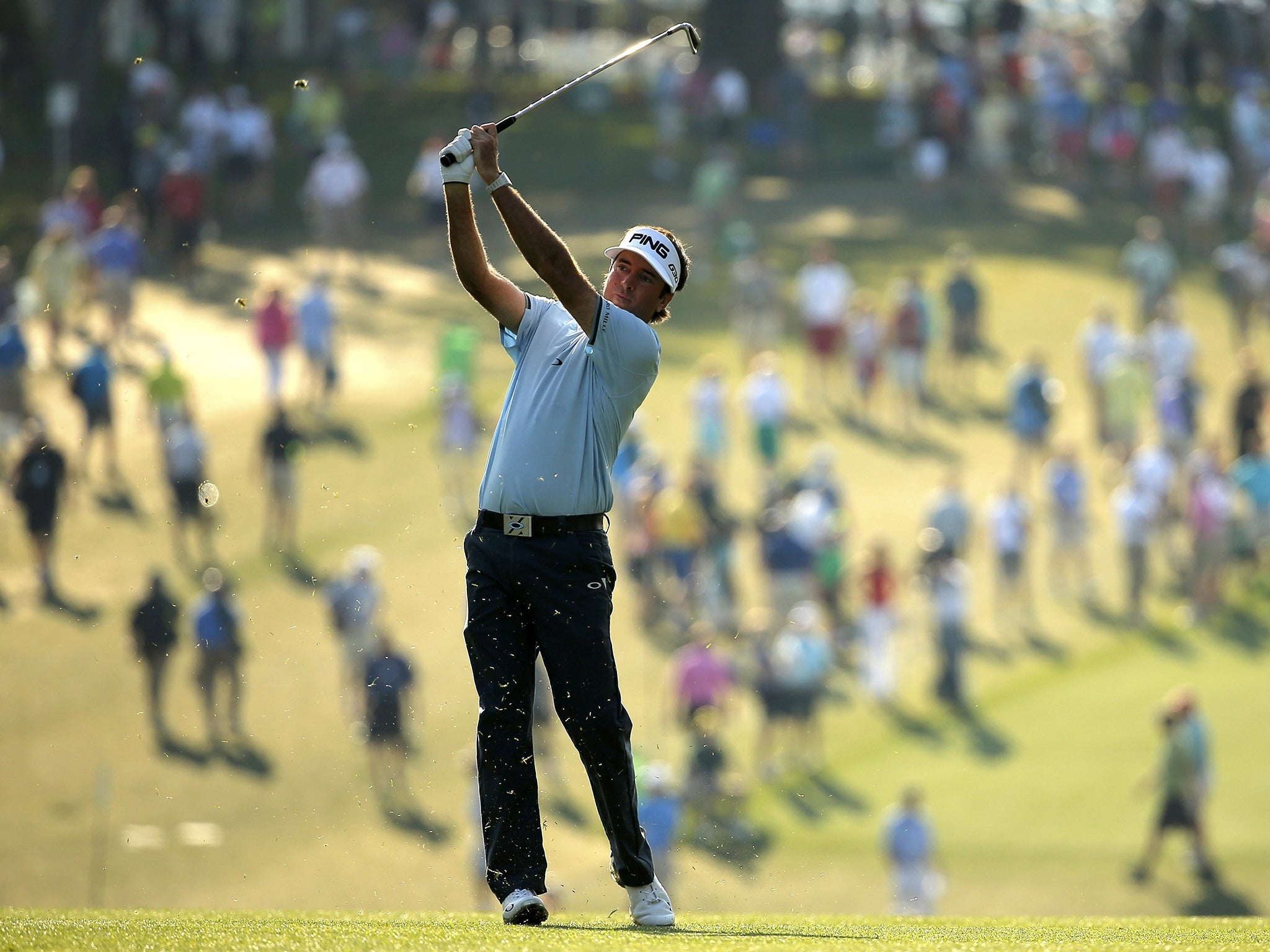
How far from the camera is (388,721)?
15.9 m

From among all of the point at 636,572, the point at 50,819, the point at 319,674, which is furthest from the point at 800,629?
the point at 50,819

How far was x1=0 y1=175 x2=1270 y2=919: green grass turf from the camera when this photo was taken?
15.1 m

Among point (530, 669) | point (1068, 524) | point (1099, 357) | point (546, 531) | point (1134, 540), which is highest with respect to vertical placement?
point (1099, 357)

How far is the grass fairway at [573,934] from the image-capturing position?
17.1ft

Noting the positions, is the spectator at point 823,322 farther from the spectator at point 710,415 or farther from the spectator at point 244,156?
the spectator at point 244,156

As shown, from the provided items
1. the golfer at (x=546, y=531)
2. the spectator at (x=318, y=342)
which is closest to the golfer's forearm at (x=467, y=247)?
the golfer at (x=546, y=531)

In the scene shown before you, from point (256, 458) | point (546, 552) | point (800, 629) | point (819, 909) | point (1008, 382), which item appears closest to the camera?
point (546, 552)

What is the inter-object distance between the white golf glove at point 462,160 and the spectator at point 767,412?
15753 mm

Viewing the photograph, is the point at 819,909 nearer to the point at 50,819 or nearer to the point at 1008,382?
the point at 50,819

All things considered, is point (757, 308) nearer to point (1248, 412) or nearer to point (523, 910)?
point (1248, 412)

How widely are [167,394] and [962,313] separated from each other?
1015 cm

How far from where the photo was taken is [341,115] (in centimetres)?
3272

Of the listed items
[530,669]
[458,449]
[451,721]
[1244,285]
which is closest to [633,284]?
[530,669]

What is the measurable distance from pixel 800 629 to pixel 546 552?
11569 millimetres
